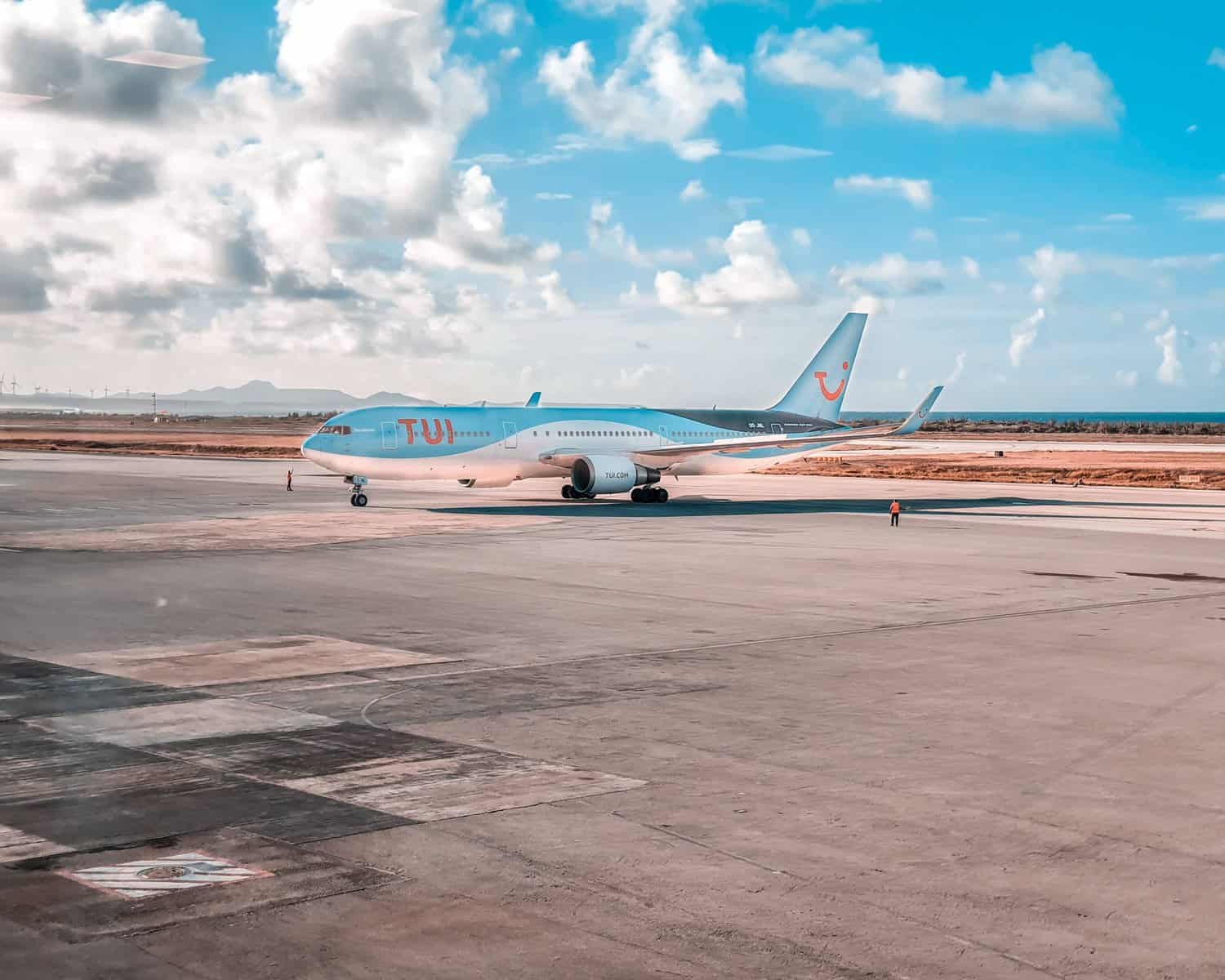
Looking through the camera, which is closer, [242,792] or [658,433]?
[242,792]

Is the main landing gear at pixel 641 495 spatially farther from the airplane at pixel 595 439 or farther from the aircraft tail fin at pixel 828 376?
the aircraft tail fin at pixel 828 376

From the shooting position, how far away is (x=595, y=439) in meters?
48.8

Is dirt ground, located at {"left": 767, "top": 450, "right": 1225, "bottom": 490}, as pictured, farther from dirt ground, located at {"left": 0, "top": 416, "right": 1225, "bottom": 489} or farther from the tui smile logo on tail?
the tui smile logo on tail

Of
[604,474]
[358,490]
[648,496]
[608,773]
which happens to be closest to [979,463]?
[648,496]

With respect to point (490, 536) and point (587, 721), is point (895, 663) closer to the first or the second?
point (587, 721)

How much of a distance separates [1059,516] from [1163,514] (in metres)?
4.07

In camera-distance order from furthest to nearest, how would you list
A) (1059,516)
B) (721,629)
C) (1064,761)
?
1. (1059,516)
2. (721,629)
3. (1064,761)

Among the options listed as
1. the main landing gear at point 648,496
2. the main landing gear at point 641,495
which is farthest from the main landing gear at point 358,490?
the main landing gear at point 648,496

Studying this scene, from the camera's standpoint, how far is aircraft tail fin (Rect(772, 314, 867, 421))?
181 feet

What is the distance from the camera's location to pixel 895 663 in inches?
674

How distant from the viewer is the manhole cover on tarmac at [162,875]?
829cm

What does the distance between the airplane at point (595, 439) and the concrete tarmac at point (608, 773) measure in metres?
16.4

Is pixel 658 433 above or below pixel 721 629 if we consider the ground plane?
above

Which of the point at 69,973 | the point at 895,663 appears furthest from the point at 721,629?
the point at 69,973
